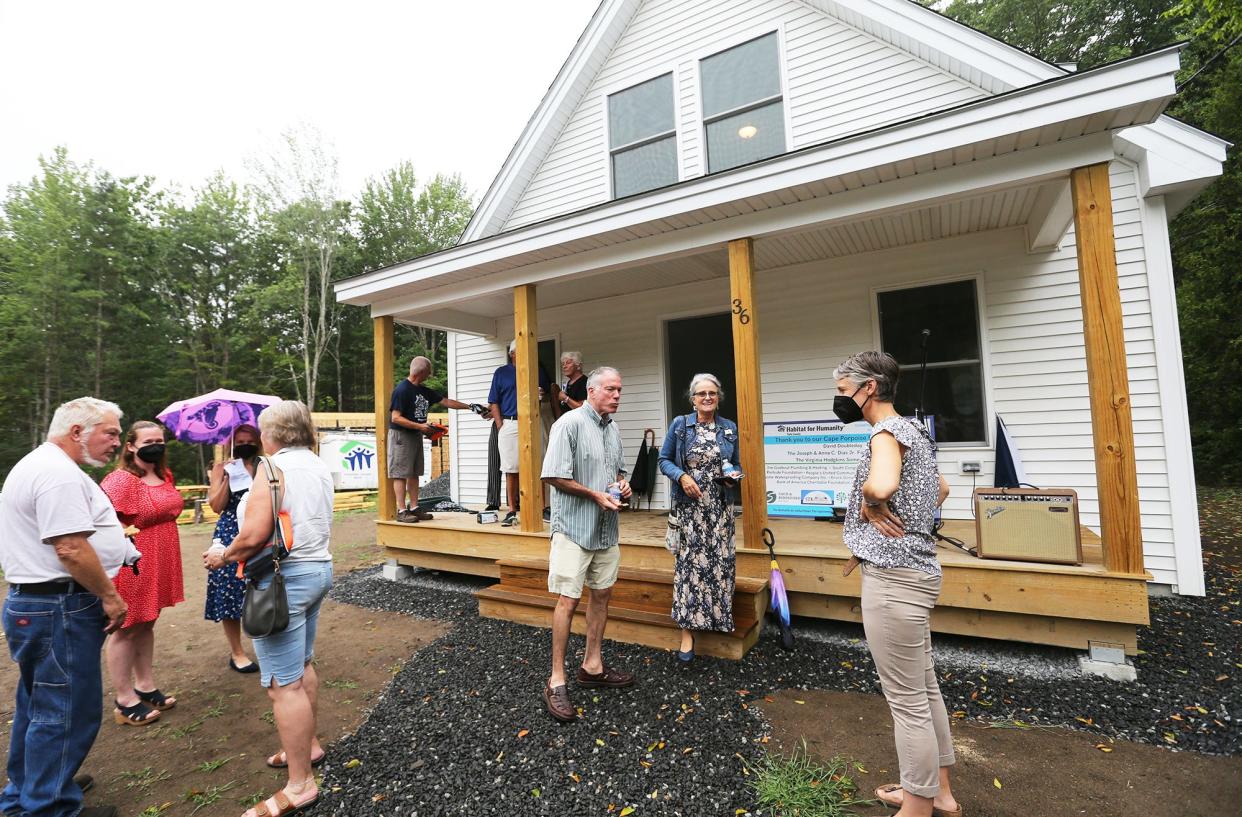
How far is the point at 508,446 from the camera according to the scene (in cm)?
537

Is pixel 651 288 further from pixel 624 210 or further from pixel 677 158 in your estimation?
pixel 624 210

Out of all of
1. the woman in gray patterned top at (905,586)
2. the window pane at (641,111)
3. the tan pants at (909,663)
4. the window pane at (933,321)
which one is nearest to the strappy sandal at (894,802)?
the woman in gray patterned top at (905,586)

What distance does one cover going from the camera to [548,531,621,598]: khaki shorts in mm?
2789

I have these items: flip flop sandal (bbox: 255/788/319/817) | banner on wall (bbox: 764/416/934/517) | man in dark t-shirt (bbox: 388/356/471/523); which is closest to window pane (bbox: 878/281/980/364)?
banner on wall (bbox: 764/416/934/517)

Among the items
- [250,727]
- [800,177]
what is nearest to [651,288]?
[800,177]

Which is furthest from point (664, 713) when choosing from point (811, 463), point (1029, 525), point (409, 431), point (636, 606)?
point (409, 431)

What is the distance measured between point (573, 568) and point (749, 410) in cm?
164

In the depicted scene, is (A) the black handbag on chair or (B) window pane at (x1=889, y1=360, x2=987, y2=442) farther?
(B) window pane at (x1=889, y1=360, x2=987, y2=442)

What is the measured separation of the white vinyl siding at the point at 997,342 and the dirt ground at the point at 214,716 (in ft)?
11.1

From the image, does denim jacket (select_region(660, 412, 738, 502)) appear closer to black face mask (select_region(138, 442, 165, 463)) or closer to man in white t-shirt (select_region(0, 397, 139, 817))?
man in white t-shirt (select_region(0, 397, 139, 817))

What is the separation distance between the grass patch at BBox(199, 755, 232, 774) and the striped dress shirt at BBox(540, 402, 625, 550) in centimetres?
193

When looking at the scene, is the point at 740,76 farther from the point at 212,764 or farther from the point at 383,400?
the point at 212,764

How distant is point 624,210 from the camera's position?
158 inches

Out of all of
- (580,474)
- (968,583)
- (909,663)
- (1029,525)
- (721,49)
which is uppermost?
(721,49)
